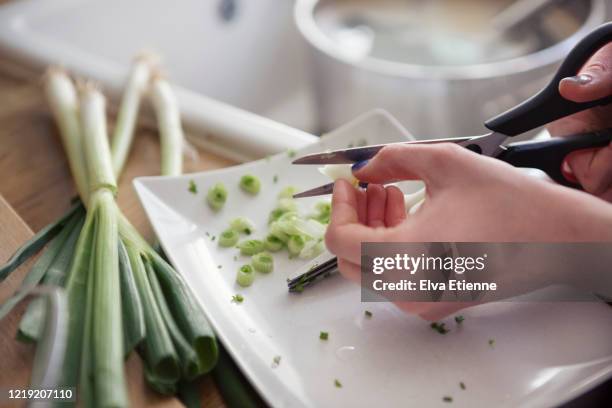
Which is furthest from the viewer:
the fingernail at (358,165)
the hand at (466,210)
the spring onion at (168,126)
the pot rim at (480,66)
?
the pot rim at (480,66)

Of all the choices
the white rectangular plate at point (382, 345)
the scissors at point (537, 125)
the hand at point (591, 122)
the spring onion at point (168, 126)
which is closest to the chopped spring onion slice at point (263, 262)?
the white rectangular plate at point (382, 345)

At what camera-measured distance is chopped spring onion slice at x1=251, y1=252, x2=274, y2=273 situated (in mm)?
755

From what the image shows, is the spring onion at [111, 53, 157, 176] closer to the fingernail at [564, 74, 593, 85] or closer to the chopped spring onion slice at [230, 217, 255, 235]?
the chopped spring onion slice at [230, 217, 255, 235]

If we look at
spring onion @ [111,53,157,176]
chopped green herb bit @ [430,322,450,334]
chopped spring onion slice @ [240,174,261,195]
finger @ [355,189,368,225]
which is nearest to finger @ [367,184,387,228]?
finger @ [355,189,368,225]

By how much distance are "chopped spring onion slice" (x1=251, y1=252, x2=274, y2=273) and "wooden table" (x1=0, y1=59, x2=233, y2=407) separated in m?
0.18

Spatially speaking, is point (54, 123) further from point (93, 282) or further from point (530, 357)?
point (530, 357)

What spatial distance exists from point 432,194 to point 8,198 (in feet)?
2.25

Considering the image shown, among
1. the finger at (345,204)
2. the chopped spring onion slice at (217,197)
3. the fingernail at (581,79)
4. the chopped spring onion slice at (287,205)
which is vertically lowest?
the chopped spring onion slice at (287,205)

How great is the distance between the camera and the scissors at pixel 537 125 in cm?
72

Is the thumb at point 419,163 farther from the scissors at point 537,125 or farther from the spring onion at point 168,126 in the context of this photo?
the spring onion at point 168,126

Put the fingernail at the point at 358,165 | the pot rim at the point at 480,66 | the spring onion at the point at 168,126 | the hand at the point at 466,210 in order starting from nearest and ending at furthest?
the hand at the point at 466,210
the fingernail at the point at 358,165
the spring onion at the point at 168,126
the pot rim at the point at 480,66

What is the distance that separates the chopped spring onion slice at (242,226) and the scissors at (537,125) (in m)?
0.13

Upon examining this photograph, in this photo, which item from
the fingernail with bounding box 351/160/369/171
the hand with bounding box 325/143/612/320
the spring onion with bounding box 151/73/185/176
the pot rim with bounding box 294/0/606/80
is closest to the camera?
the hand with bounding box 325/143/612/320

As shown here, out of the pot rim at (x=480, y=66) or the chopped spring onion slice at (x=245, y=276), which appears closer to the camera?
the chopped spring onion slice at (x=245, y=276)
